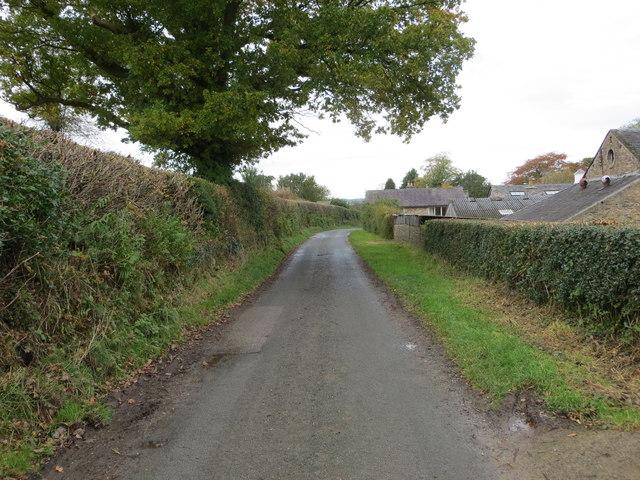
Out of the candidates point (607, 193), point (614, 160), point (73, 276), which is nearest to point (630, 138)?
point (614, 160)

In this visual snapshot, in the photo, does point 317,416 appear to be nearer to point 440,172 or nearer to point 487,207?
point 487,207

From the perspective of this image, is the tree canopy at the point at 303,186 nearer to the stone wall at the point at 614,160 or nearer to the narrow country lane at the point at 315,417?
the stone wall at the point at 614,160

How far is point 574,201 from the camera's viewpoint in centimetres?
2138

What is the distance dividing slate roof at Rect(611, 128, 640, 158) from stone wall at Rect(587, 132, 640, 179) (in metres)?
0.26

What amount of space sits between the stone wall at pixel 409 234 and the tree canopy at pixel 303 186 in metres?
44.4

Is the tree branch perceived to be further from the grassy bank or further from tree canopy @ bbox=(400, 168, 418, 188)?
tree canopy @ bbox=(400, 168, 418, 188)

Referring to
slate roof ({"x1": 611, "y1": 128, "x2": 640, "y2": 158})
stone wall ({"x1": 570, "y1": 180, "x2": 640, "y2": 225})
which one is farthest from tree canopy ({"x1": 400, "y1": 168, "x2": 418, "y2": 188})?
stone wall ({"x1": 570, "y1": 180, "x2": 640, "y2": 225})

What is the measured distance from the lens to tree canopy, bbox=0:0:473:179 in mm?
10953

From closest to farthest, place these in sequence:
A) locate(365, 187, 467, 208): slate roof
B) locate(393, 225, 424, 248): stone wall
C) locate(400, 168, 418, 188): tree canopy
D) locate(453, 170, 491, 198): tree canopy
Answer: locate(393, 225, 424, 248): stone wall < locate(365, 187, 467, 208): slate roof < locate(453, 170, 491, 198): tree canopy < locate(400, 168, 418, 188): tree canopy

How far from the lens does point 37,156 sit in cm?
477

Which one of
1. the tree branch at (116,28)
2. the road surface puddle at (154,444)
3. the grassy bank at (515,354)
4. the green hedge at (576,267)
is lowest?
the road surface puddle at (154,444)

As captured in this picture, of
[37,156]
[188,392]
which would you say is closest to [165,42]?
[37,156]

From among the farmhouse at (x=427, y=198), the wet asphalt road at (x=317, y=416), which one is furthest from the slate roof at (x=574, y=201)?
the farmhouse at (x=427, y=198)

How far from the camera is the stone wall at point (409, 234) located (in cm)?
1903
